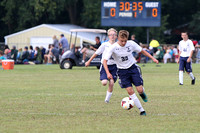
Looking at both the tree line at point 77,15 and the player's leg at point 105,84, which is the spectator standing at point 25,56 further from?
the player's leg at point 105,84

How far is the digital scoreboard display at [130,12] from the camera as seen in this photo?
3716 cm

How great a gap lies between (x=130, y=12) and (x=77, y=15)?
2067cm

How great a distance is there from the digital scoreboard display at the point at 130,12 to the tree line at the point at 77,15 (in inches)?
446

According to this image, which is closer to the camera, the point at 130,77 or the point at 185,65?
the point at 130,77

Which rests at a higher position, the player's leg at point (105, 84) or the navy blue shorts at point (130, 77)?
the navy blue shorts at point (130, 77)

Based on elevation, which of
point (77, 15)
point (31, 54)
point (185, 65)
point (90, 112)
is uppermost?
point (77, 15)

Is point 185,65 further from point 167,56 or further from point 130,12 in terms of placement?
point 130,12

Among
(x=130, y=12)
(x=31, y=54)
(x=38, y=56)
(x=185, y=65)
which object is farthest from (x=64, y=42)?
(x=185, y=65)

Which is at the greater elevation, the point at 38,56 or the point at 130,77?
the point at 130,77

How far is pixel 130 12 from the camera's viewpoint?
37.4 metres

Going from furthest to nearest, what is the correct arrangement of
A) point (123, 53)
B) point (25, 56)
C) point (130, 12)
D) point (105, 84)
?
point (130, 12)
point (25, 56)
point (105, 84)
point (123, 53)

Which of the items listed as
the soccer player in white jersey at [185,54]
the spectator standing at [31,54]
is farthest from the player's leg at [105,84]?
the spectator standing at [31,54]

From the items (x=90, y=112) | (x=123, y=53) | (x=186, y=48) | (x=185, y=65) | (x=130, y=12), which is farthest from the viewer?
(x=130, y=12)

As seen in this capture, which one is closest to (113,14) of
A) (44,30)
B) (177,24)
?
(44,30)
